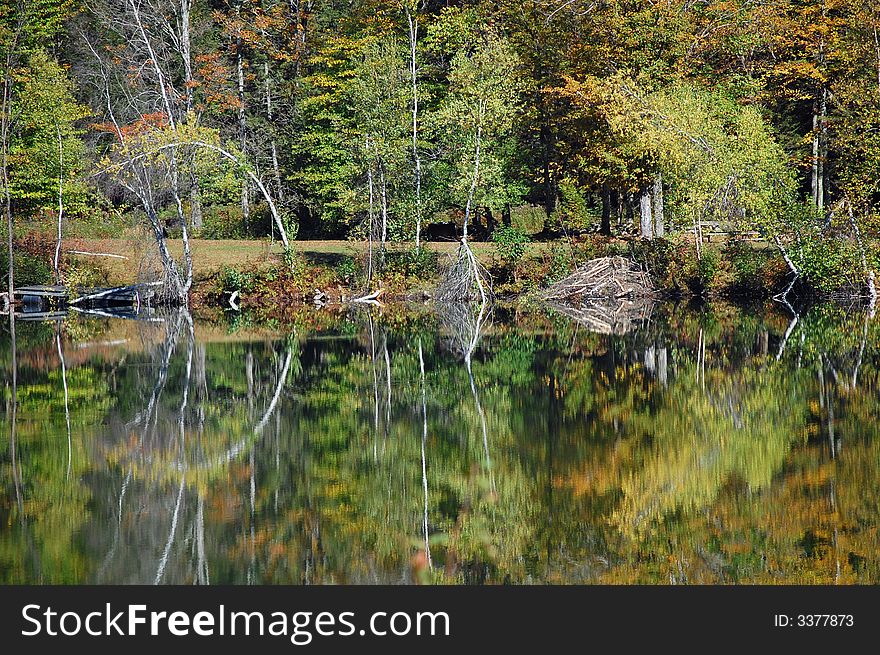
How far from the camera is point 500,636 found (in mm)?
7336

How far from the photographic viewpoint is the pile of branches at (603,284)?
1444 inches

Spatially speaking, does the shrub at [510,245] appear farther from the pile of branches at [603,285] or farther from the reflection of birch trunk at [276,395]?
the reflection of birch trunk at [276,395]

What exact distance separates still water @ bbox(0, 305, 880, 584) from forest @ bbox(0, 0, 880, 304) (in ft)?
39.5

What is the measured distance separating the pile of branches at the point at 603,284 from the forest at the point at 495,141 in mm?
750

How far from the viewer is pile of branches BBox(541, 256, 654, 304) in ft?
120

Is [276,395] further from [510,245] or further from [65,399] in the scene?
[510,245]

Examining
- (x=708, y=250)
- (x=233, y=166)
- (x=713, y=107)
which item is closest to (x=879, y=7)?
(x=713, y=107)

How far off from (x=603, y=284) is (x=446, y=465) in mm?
25246

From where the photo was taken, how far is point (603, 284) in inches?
1442

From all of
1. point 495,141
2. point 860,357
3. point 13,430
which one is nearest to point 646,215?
point 495,141

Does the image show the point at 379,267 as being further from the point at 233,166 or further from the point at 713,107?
the point at 713,107

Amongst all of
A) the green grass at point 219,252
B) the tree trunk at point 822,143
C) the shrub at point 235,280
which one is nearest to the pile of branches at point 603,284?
the green grass at point 219,252

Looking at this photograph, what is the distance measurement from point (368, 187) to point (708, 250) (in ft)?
37.3

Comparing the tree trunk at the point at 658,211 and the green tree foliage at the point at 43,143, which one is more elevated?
the green tree foliage at the point at 43,143
